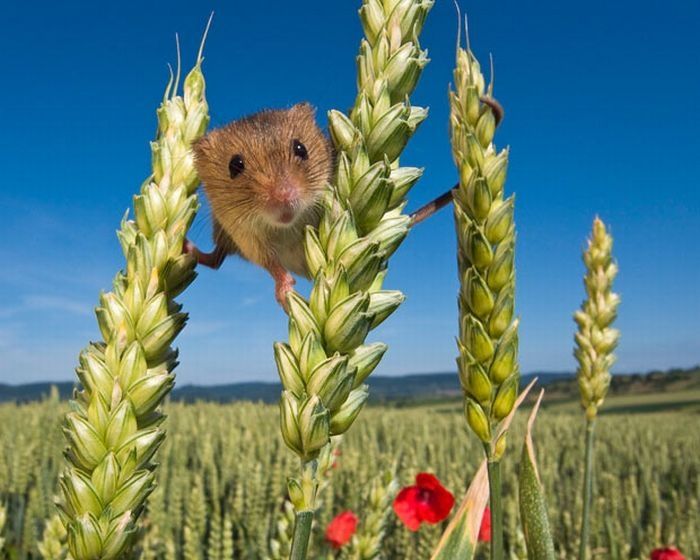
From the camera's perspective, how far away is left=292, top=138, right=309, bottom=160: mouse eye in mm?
1094

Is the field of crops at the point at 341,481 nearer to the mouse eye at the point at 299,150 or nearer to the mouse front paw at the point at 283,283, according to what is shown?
the mouse front paw at the point at 283,283

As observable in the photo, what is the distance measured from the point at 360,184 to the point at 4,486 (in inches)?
159

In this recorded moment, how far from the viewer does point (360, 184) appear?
447 millimetres

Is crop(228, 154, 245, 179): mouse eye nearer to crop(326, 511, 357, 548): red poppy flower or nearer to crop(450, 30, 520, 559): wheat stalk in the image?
crop(450, 30, 520, 559): wheat stalk

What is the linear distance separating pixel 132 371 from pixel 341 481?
12.4ft

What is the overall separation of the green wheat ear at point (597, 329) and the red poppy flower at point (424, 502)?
0.53m

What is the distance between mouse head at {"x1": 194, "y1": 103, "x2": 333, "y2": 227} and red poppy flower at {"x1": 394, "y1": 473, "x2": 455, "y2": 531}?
3.54ft

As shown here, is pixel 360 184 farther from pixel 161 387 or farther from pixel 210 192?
pixel 210 192

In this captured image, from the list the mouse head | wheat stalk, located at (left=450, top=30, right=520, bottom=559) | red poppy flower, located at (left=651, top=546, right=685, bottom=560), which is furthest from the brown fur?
red poppy flower, located at (left=651, top=546, right=685, bottom=560)

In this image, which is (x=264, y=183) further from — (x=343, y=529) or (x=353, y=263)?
(x=343, y=529)

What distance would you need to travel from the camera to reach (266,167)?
3.62 feet

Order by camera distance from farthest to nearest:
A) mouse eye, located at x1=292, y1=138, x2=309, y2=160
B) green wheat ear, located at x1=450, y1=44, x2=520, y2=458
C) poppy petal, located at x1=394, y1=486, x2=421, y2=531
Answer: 1. poppy petal, located at x1=394, y1=486, x2=421, y2=531
2. mouse eye, located at x1=292, y1=138, x2=309, y2=160
3. green wheat ear, located at x1=450, y1=44, x2=520, y2=458

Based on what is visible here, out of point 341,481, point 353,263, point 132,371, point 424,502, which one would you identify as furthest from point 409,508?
point 341,481

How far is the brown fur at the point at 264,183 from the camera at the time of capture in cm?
106
